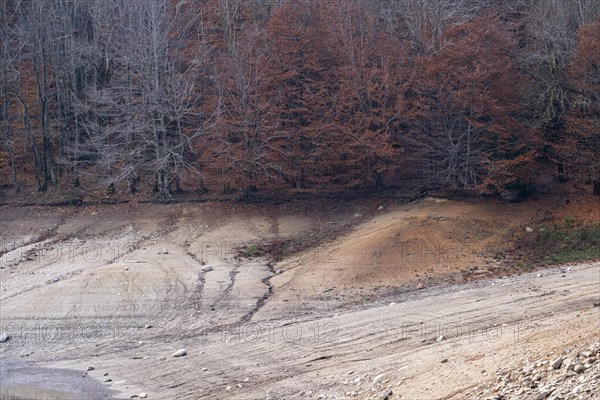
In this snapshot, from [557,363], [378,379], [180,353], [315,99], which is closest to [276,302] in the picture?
[180,353]

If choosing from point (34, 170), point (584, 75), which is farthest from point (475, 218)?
point (34, 170)

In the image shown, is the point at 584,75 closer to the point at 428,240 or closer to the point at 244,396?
the point at 428,240

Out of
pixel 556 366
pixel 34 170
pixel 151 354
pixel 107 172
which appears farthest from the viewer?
pixel 34 170

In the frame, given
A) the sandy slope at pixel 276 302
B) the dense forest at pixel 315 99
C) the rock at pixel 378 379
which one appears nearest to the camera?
the rock at pixel 378 379

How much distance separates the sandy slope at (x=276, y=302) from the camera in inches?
634

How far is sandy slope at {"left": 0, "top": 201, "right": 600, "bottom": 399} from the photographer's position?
1609 cm

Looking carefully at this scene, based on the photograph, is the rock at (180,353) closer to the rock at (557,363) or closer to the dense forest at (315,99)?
the rock at (557,363)

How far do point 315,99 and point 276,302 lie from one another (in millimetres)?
13842

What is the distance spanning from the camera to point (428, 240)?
1107 inches

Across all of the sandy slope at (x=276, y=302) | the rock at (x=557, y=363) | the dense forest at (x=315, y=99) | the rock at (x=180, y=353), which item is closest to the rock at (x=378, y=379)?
the sandy slope at (x=276, y=302)

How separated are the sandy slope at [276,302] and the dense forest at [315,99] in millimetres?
2135

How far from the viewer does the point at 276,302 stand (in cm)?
2328

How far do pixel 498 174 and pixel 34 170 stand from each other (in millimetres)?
23471

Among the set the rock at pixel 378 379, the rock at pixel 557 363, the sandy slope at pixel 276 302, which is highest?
the rock at pixel 557 363
